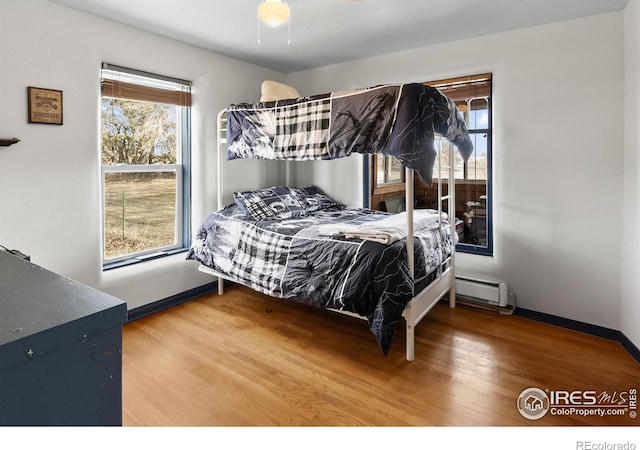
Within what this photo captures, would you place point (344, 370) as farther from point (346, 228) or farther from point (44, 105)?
point (44, 105)

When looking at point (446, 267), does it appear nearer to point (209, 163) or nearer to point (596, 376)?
point (596, 376)

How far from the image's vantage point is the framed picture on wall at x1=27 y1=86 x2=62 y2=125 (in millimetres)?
2570

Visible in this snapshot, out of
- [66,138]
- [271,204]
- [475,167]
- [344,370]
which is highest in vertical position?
[66,138]

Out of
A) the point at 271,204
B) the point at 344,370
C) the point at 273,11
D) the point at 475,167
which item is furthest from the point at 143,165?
the point at 475,167

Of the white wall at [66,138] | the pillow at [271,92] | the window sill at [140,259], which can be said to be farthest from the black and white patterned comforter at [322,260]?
the pillow at [271,92]

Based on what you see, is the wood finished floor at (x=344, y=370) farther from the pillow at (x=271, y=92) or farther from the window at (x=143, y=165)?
the pillow at (x=271, y=92)

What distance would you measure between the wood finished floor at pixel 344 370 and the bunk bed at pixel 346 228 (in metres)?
0.27

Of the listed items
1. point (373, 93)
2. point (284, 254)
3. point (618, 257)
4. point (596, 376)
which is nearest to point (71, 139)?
point (284, 254)

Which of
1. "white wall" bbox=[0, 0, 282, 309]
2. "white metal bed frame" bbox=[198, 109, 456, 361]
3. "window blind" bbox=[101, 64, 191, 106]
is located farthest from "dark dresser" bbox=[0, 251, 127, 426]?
"window blind" bbox=[101, 64, 191, 106]

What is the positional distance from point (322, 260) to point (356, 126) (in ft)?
3.04

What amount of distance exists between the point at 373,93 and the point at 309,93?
85.7 inches

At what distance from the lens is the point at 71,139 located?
279 centimetres

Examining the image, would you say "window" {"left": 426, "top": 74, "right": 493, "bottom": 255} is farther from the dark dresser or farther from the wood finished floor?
the dark dresser

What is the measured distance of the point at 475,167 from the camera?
3.53 meters
